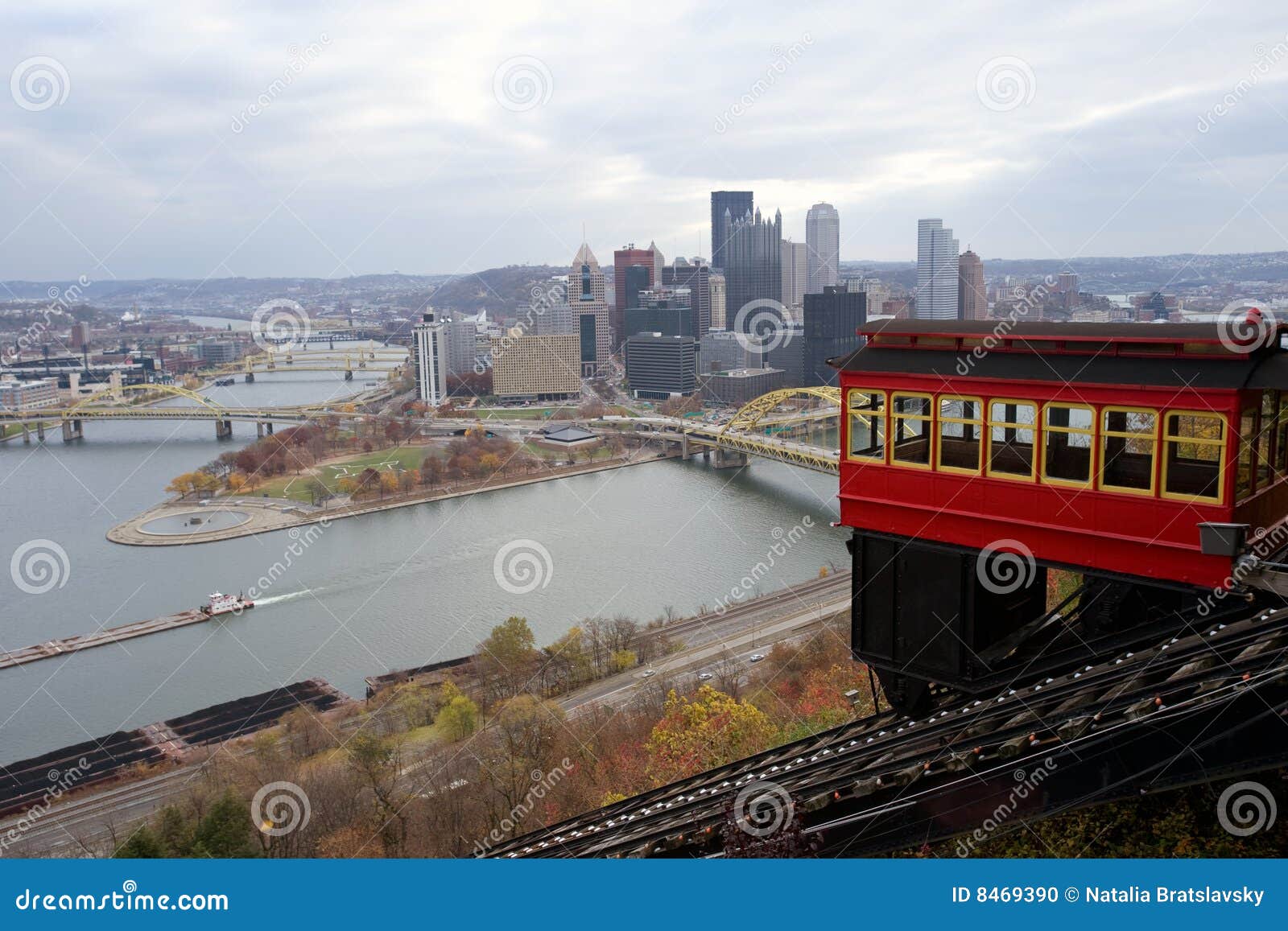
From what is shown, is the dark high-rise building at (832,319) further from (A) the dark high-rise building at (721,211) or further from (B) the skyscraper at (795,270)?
(A) the dark high-rise building at (721,211)

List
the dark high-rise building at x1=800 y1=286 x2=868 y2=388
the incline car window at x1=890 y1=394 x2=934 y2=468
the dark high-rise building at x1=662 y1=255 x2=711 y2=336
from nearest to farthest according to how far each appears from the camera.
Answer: the incline car window at x1=890 y1=394 x2=934 y2=468
the dark high-rise building at x1=800 y1=286 x2=868 y2=388
the dark high-rise building at x1=662 y1=255 x2=711 y2=336

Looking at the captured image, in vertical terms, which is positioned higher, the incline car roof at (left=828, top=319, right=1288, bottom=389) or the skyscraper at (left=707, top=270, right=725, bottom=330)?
the skyscraper at (left=707, top=270, right=725, bottom=330)

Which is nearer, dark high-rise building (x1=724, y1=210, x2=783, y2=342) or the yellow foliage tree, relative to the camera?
the yellow foliage tree

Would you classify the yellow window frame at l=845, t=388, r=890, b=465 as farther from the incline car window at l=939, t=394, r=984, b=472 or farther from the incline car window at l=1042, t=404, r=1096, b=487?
the incline car window at l=1042, t=404, r=1096, b=487

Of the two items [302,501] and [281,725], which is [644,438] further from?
[281,725]

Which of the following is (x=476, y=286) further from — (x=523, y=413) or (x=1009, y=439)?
(x=1009, y=439)

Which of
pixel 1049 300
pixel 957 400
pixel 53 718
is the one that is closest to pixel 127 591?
pixel 53 718

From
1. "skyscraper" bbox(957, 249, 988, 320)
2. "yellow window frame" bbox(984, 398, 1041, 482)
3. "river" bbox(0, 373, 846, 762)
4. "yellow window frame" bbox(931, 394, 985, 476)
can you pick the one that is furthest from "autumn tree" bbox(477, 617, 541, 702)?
"skyscraper" bbox(957, 249, 988, 320)
